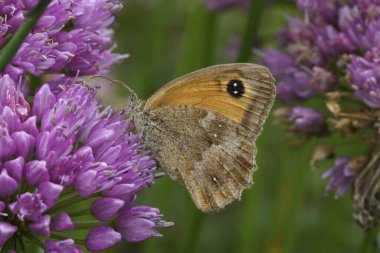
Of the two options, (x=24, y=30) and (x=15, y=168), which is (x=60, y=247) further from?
(x=24, y=30)

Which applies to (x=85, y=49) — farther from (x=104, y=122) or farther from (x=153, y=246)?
(x=153, y=246)

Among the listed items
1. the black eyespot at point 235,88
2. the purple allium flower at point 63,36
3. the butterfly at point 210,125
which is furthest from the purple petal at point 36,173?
the black eyespot at point 235,88

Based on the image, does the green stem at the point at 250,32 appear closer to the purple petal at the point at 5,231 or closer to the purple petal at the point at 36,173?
the purple petal at the point at 36,173

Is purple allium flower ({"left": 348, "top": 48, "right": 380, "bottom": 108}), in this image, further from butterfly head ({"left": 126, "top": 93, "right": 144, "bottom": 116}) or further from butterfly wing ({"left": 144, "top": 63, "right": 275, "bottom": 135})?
butterfly head ({"left": 126, "top": 93, "right": 144, "bottom": 116})

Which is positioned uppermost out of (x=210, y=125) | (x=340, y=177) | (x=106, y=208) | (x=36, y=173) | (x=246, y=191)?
(x=36, y=173)

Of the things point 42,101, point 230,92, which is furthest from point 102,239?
point 230,92

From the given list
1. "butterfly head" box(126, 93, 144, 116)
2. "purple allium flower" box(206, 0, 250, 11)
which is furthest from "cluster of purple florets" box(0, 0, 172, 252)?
"purple allium flower" box(206, 0, 250, 11)
